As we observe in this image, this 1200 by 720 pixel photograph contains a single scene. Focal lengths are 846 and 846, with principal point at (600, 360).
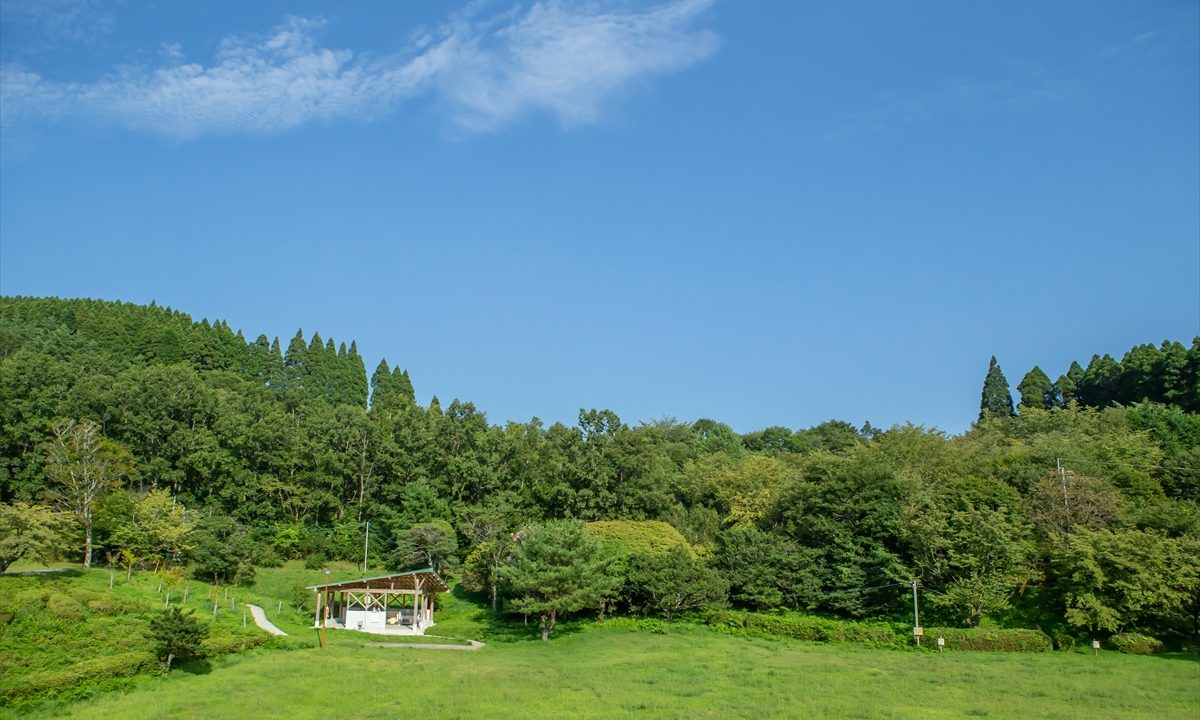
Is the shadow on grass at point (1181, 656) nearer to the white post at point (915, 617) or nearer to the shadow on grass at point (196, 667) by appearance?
the white post at point (915, 617)

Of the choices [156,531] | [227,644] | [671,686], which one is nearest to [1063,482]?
[671,686]

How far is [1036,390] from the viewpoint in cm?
9144

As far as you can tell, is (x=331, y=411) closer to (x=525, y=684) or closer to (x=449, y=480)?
(x=449, y=480)

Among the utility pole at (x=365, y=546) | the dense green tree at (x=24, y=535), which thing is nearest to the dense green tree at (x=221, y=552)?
the utility pole at (x=365, y=546)

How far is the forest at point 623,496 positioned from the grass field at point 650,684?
4788mm

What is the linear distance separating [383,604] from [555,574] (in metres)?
10.2

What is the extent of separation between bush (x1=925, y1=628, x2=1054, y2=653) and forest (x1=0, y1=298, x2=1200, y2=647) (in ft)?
5.30

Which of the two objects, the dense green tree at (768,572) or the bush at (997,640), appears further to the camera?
the dense green tree at (768,572)

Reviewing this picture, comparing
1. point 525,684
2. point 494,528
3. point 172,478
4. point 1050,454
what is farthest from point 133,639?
point 1050,454

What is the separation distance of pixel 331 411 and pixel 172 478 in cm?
1375

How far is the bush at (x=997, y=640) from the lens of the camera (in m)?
34.2

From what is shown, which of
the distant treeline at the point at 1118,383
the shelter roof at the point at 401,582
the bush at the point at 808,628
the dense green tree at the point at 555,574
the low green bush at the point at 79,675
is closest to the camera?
the low green bush at the point at 79,675

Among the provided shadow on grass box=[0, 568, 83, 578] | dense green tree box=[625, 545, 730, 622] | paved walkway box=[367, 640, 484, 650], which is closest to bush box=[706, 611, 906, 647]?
dense green tree box=[625, 545, 730, 622]

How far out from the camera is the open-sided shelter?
42375 millimetres
